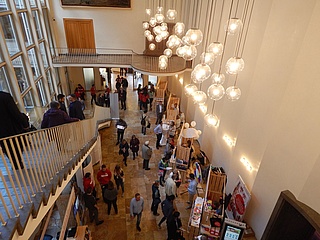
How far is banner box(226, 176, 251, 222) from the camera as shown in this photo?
5.43 meters

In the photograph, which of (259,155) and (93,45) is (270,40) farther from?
(93,45)

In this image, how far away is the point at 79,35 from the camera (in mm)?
11578

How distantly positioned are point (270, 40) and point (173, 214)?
4412mm

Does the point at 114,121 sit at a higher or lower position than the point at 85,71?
lower

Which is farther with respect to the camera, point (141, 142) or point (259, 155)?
point (141, 142)

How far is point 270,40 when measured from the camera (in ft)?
15.3

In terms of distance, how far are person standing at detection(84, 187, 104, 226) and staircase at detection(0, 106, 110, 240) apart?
954 mm

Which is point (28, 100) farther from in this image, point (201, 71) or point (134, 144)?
point (201, 71)

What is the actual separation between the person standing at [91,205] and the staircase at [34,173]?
3.13ft

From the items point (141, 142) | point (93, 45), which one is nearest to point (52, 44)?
point (93, 45)

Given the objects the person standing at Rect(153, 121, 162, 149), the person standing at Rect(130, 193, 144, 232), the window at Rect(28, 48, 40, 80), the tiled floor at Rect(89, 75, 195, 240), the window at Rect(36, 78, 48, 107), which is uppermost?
the window at Rect(28, 48, 40, 80)

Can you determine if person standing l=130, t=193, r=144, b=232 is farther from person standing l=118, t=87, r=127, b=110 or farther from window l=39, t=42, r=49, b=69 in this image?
window l=39, t=42, r=49, b=69

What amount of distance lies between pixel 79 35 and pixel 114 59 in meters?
2.18

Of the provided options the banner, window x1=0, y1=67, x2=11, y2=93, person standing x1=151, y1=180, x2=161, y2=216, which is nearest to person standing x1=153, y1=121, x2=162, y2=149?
person standing x1=151, y1=180, x2=161, y2=216
